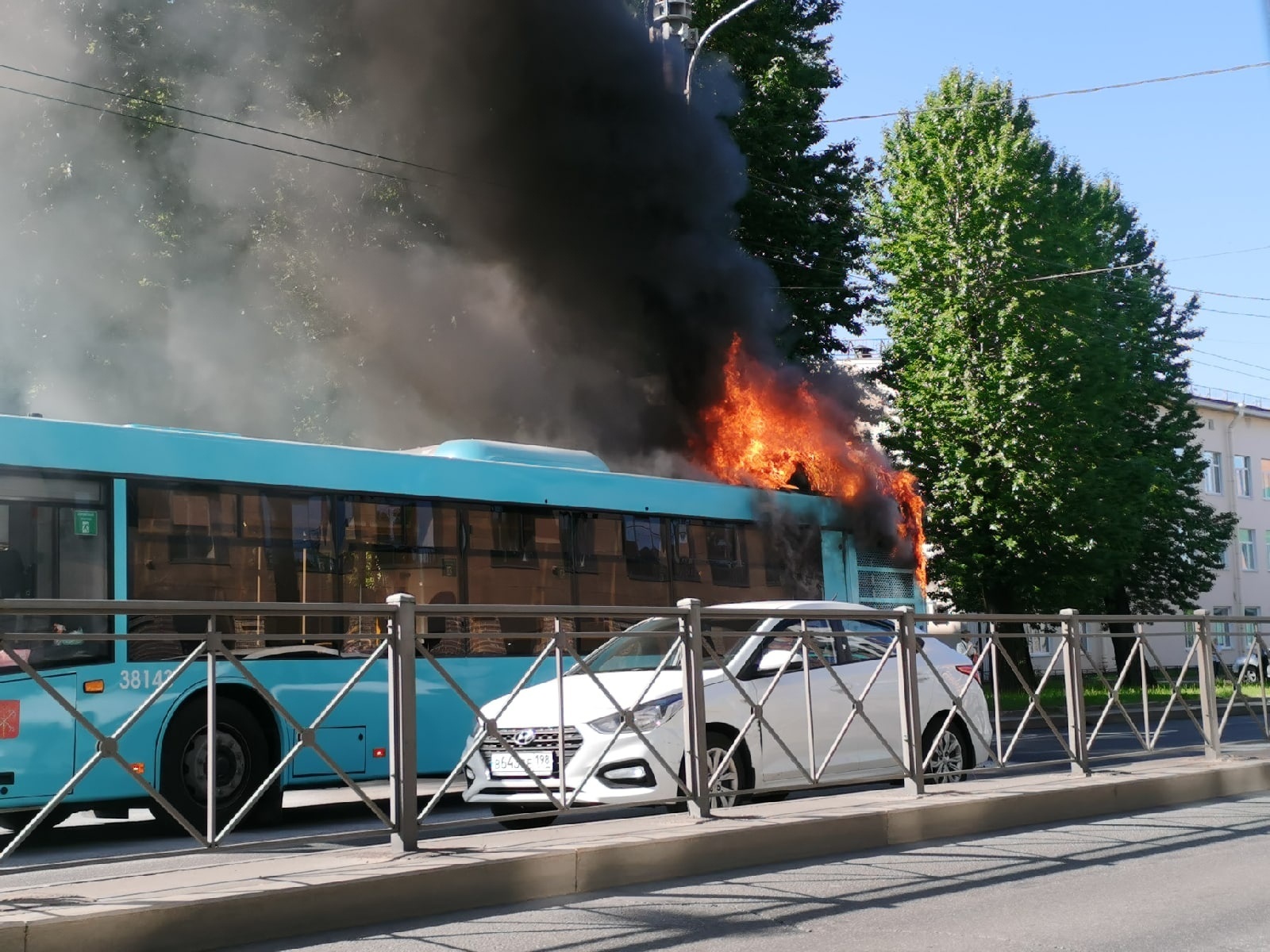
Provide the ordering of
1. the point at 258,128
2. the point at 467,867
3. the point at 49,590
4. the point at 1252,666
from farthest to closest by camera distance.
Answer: the point at 258,128, the point at 1252,666, the point at 49,590, the point at 467,867

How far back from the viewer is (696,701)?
817 centimetres

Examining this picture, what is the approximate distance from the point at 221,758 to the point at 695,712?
2767 mm

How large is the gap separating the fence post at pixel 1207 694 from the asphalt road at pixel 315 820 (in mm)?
138

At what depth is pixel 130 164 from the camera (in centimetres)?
2431

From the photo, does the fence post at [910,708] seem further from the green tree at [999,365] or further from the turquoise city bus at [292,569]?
the green tree at [999,365]

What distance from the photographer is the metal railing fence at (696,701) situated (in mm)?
6723

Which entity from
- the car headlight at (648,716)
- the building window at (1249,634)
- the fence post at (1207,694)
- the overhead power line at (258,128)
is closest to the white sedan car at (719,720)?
the car headlight at (648,716)

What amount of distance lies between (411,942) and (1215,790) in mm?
7305

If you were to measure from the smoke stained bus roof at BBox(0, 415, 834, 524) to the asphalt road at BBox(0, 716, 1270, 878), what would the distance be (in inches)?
103

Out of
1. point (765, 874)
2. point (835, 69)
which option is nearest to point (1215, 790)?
point (765, 874)

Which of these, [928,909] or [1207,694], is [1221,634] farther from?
[928,909]

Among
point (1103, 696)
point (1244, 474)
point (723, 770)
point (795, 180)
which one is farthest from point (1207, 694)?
point (1244, 474)

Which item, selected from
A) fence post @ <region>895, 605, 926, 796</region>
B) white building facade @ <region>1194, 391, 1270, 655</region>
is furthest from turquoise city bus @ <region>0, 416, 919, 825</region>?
white building facade @ <region>1194, 391, 1270, 655</region>

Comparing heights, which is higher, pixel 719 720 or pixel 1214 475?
pixel 1214 475
